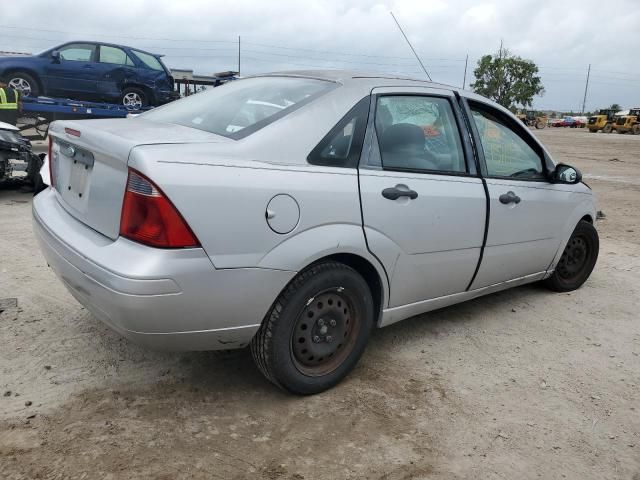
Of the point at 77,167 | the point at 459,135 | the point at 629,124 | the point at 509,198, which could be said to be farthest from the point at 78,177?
the point at 629,124

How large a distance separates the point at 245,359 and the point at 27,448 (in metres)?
1.21

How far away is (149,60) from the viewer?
12883 millimetres

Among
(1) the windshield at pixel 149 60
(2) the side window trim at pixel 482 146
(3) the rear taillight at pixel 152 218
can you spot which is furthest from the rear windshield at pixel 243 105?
(1) the windshield at pixel 149 60

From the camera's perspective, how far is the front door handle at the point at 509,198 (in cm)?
358

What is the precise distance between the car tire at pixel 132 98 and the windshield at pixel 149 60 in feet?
2.08

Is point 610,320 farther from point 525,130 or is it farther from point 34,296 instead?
point 34,296

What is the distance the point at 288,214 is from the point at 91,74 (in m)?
11.5

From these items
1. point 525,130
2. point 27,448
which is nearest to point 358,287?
point 27,448

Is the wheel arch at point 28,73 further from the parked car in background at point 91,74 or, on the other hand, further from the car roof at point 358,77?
the car roof at point 358,77

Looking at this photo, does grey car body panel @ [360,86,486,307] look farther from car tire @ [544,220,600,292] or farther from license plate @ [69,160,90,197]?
car tire @ [544,220,600,292]

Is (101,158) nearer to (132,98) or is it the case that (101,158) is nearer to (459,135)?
(459,135)

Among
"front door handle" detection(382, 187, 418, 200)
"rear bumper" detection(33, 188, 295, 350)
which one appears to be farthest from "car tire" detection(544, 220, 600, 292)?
"rear bumper" detection(33, 188, 295, 350)

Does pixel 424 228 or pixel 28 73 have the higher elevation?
pixel 28 73

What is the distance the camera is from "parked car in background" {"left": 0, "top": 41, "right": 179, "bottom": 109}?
1202 centimetres
